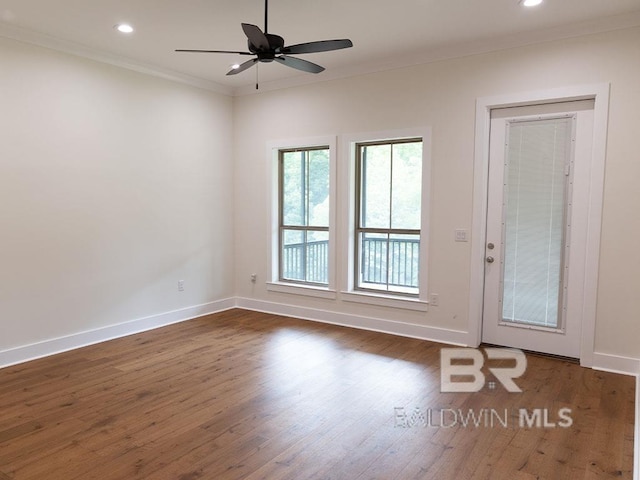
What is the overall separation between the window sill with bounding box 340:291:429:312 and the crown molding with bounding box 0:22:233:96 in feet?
10.2

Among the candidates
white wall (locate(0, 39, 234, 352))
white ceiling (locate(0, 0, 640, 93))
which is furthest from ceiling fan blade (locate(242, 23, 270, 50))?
white wall (locate(0, 39, 234, 352))

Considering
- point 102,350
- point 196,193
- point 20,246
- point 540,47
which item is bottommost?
point 102,350

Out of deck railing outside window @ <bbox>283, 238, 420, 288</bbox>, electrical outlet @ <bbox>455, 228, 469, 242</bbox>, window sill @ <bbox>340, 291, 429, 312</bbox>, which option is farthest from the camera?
deck railing outside window @ <bbox>283, 238, 420, 288</bbox>

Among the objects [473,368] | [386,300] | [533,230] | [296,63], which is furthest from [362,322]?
[296,63]

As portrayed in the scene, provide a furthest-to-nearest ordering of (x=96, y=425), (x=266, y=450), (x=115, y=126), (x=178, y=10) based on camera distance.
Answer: (x=115, y=126) → (x=178, y=10) → (x=96, y=425) → (x=266, y=450)

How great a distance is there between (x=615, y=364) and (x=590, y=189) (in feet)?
4.87

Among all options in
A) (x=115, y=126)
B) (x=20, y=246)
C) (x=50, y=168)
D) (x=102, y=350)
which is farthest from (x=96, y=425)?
(x=115, y=126)

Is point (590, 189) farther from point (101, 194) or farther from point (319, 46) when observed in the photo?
point (101, 194)

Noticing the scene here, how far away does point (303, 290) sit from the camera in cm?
546

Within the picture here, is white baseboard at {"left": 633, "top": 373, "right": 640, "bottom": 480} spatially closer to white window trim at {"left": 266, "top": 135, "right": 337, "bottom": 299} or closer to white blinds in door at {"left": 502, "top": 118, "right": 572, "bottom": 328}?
white blinds in door at {"left": 502, "top": 118, "right": 572, "bottom": 328}

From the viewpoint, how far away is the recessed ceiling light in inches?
148

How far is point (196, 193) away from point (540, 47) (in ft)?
13.1

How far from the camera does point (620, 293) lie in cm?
365

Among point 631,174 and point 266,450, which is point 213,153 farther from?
point 631,174
